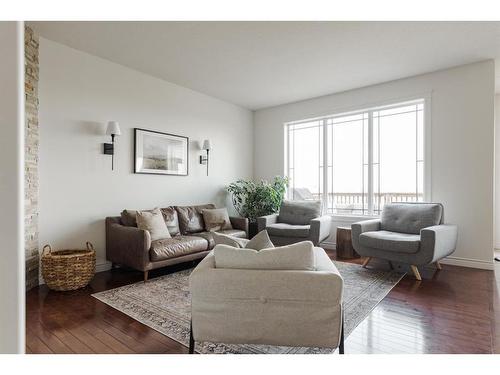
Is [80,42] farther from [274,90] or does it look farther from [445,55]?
[445,55]

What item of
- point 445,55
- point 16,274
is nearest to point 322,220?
point 445,55

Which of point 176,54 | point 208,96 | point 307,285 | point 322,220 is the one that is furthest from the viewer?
A: point 208,96

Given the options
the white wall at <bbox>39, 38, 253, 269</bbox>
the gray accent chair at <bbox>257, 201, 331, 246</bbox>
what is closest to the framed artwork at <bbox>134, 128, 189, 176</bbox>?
the white wall at <bbox>39, 38, 253, 269</bbox>

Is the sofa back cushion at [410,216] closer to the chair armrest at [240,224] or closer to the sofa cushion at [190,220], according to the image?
the chair armrest at [240,224]

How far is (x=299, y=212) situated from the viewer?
455 cm

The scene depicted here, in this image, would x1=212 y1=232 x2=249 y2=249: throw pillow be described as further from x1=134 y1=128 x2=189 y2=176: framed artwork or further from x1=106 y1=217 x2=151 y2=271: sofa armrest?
x1=134 y1=128 x2=189 y2=176: framed artwork

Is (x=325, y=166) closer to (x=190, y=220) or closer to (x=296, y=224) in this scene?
(x=296, y=224)

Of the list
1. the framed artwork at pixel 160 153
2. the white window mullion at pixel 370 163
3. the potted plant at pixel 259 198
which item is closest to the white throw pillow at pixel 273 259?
the framed artwork at pixel 160 153

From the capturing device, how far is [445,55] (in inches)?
133

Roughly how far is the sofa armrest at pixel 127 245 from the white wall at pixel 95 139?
0.20m

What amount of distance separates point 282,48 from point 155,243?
2649 millimetres

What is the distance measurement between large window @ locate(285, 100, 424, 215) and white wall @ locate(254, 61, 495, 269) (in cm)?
26

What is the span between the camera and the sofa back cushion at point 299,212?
448 cm

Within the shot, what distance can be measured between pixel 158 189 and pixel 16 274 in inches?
131
